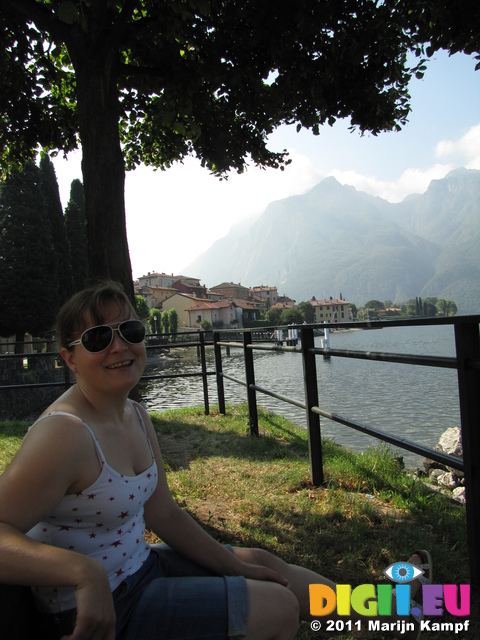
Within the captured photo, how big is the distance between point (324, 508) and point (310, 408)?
69 centimetres

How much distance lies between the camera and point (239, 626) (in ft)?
3.72

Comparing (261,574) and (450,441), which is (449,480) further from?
(261,574)

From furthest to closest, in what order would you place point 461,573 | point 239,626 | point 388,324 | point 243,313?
point 243,313
point 388,324
point 461,573
point 239,626

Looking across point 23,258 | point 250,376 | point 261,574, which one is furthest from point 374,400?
point 23,258

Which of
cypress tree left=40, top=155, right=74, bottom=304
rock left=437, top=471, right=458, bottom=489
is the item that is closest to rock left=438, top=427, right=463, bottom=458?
rock left=437, top=471, right=458, bottom=489

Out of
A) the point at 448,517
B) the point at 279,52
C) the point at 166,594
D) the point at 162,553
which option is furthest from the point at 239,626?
the point at 279,52

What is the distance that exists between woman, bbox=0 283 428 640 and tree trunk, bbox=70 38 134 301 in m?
2.25

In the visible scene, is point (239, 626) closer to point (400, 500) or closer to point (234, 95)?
point (400, 500)

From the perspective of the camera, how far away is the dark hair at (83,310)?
1392mm

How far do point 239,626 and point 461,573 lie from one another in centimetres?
142

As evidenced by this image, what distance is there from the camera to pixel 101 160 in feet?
11.6

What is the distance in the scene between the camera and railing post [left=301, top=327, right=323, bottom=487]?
11.0 feet

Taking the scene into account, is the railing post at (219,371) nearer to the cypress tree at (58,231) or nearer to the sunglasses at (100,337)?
the sunglasses at (100,337)

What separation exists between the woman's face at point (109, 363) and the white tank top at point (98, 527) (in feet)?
0.62
